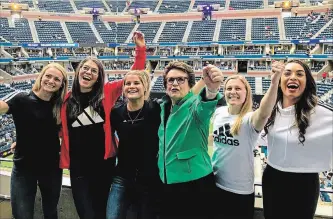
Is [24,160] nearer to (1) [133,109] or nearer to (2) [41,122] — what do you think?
(2) [41,122]

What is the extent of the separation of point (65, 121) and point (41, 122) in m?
0.12

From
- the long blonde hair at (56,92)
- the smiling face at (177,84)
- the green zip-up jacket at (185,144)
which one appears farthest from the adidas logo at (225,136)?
the long blonde hair at (56,92)

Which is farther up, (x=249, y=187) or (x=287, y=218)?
(x=249, y=187)

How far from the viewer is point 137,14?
87.4 ft

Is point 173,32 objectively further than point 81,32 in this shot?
No

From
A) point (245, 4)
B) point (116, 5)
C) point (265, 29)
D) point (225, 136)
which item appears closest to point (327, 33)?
point (265, 29)

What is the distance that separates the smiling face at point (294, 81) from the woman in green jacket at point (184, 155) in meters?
0.38

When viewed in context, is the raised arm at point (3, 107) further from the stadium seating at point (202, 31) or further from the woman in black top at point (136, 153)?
the stadium seating at point (202, 31)

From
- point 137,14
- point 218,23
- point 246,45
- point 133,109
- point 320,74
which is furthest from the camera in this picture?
point 137,14

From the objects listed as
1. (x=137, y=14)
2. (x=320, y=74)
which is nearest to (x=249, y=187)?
(x=320, y=74)

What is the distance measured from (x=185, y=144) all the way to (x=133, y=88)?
386 millimetres

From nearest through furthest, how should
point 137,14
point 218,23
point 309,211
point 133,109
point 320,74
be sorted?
point 309,211 → point 133,109 → point 320,74 → point 218,23 → point 137,14

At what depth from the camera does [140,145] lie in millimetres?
1476

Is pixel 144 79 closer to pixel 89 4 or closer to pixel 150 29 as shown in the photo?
pixel 150 29
